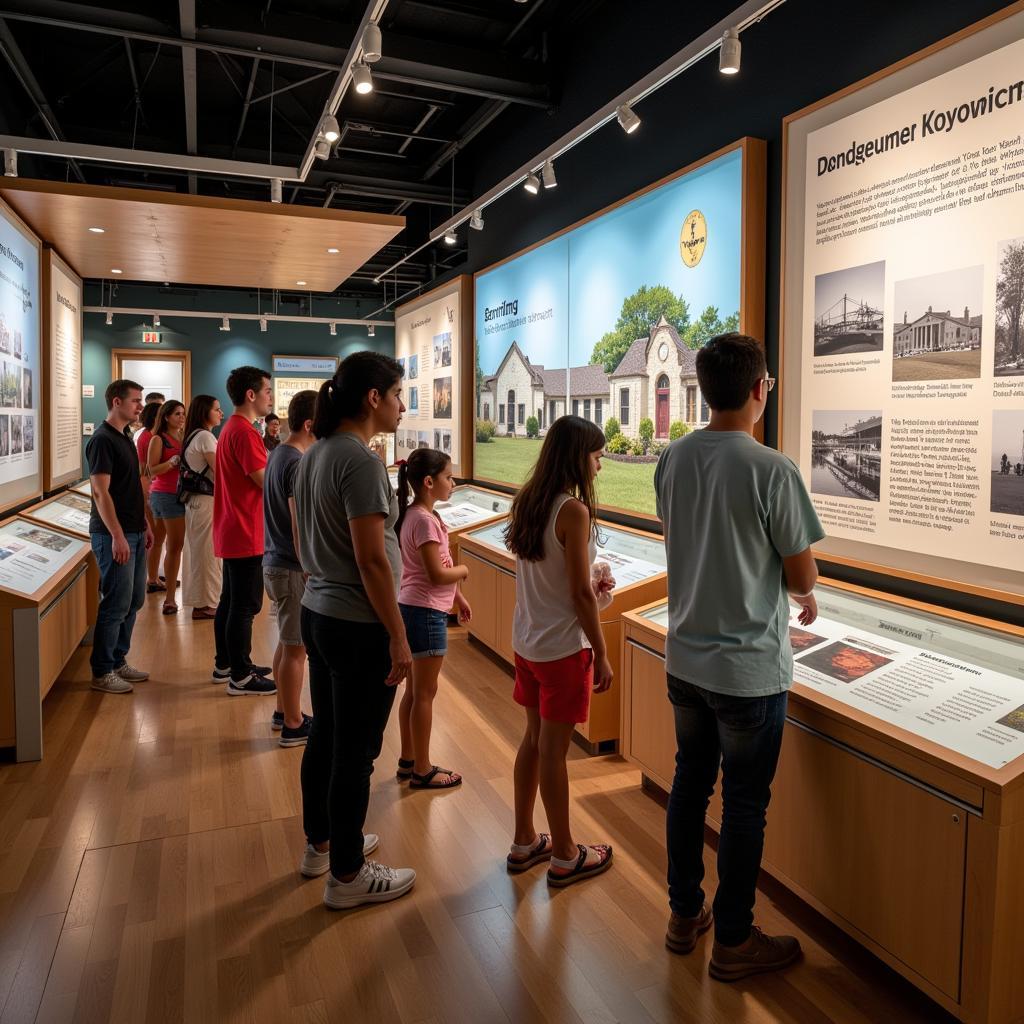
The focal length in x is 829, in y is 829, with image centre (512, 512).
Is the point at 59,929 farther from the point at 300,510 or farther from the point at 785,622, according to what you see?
the point at 785,622

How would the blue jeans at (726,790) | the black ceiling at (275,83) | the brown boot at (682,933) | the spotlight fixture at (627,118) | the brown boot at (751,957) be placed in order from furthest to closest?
the black ceiling at (275,83) < the spotlight fixture at (627,118) < the brown boot at (682,933) < the brown boot at (751,957) < the blue jeans at (726,790)

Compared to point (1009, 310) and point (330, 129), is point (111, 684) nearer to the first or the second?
point (330, 129)

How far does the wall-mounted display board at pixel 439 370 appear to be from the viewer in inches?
298

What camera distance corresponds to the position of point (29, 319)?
590 cm

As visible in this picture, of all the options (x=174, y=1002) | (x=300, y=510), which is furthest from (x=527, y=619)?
(x=174, y=1002)

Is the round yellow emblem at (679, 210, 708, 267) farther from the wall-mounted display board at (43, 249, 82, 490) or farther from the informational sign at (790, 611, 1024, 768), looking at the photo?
the wall-mounted display board at (43, 249, 82, 490)

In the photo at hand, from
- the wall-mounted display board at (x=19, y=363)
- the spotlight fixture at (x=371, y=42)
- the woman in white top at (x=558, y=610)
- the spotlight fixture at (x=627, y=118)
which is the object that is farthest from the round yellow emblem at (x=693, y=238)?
the wall-mounted display board at (x=19, y=363)

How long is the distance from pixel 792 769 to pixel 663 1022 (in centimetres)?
77

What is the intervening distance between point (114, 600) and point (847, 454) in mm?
3774

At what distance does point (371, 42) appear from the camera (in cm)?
358

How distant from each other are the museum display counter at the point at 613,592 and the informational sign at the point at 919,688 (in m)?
1.02

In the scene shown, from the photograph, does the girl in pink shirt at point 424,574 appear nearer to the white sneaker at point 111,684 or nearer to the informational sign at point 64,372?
the white sneaker at point 111,684

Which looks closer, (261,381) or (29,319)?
(261,381)

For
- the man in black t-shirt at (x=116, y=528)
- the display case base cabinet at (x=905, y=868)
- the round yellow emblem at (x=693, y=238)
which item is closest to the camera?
the display case base cabinet at (x=905, y=868)
